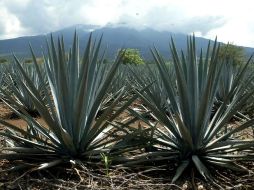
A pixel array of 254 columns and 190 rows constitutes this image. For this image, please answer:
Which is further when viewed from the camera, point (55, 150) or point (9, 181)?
point (55, 150)

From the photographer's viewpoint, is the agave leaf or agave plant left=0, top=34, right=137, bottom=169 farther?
agave plant left=0, top=34, right=137, bottom=169

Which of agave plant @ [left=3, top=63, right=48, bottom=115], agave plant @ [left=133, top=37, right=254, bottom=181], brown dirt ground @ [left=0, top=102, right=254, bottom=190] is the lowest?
brown dirt ground @ [left=0, top=102, right=254, bottom=190]

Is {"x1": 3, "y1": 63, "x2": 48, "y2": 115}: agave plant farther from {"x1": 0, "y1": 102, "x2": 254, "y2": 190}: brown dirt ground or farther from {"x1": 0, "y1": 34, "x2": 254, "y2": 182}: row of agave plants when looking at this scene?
{"x1": 0, "y1": 102, "x2": 254, "y2": 190}: brown dirt ground

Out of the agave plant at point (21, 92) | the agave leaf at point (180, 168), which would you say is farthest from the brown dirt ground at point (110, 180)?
the agave plant at point (21, 92)

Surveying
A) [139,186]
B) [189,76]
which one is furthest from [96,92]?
[139,186]

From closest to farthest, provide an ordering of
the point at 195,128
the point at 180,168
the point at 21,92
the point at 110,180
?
the point at 110,180 < the point at 180,168 < the point at 195,128 < the point at 21,92

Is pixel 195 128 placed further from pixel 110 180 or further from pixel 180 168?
pixel 110 180

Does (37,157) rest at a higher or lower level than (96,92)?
lower

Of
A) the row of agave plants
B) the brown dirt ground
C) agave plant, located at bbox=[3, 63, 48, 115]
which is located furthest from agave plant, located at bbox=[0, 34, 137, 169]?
agave plant, located at bbox=[3, 63, 48, 115]

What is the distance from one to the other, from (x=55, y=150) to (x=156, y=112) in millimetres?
834

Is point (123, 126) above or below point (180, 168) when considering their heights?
above

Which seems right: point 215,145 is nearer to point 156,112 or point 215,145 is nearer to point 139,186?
point 156,112

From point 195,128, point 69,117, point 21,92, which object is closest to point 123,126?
point 69,117

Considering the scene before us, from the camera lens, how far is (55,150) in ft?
11.5
